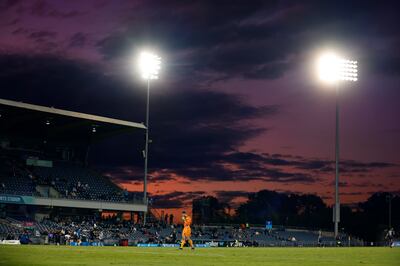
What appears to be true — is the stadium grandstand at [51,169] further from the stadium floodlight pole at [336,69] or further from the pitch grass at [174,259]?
the pitch grass at [174,259]

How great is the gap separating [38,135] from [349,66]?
39623 millimetres

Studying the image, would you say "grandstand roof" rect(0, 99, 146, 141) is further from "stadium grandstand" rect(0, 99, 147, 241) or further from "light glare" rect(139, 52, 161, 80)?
"light glare" rect(139, 52, 161, 80)

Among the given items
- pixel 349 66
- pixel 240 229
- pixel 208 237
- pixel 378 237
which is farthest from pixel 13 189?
pixel 378 237

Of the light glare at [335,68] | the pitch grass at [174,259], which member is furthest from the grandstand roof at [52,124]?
the pitch grass at [174,259]

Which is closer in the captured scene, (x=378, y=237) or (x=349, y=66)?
(x=349, y=66)

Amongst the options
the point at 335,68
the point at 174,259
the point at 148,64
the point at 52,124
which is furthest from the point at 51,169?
the point at 174,259

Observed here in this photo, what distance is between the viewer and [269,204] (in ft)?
595

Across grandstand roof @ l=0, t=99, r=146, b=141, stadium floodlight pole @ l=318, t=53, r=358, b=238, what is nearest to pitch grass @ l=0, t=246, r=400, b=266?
stadium floodlight pole @ l=318, t=53, r=358, b=238

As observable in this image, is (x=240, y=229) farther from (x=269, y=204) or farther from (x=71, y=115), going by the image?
(x=269, y=204)

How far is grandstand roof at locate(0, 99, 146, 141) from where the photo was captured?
65875 millimetres

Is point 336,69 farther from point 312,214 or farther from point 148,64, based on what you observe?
point 312,214

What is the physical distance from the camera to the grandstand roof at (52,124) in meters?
65.9

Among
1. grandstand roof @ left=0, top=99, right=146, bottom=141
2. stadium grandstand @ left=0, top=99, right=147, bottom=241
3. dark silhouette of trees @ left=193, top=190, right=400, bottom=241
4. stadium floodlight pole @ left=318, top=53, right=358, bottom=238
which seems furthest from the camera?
dark silhouette of trees @ left=193, top=190, right=400, bottom=241

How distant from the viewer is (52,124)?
74000 millimetres
